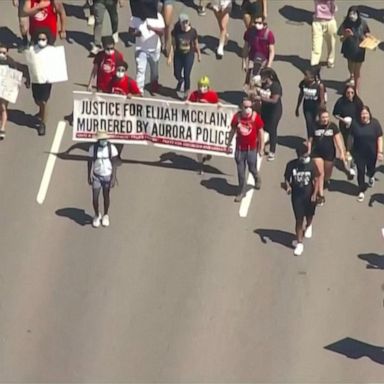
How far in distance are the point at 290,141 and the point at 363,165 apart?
198cm

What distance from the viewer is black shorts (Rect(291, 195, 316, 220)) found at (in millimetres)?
27828

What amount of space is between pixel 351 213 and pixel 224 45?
17.3 feet

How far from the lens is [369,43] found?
30.9 m

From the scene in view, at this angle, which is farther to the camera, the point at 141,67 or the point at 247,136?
the point at 141,67

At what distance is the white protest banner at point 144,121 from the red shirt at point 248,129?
3.15 ft

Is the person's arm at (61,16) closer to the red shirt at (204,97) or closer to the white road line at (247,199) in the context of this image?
the red shirt at (204,97)

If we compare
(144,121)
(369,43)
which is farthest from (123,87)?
(369,43)

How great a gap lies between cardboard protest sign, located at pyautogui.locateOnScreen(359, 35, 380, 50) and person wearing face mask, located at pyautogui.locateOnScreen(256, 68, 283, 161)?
1.90 meters

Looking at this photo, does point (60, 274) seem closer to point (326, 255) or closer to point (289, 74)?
point (326, 255)

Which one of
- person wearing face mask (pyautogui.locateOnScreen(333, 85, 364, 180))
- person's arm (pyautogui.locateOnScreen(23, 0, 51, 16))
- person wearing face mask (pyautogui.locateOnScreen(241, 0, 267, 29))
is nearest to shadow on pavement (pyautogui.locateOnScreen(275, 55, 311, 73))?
person wearing face mask (pyautogui.locateOnScreen(241, 0, 267, 29))

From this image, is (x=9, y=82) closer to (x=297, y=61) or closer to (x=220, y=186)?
(x=220, y=186)

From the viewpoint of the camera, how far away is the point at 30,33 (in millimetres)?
31562

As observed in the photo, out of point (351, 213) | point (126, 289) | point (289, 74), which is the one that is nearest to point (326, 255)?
point (351, 213)

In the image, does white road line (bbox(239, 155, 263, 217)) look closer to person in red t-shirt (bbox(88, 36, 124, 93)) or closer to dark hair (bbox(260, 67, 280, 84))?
dark hair (bbox(260, 67, 280, 84))
